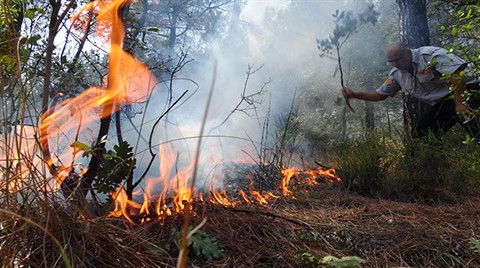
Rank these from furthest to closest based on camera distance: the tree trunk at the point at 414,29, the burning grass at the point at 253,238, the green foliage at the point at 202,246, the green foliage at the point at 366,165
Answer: the tree trunk at the point at 414,29
the green foliage at the point at 366,165
the green foliage at the point at 202,246
the burning grass at the point at 253,238

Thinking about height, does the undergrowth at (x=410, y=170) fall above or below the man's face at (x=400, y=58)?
below

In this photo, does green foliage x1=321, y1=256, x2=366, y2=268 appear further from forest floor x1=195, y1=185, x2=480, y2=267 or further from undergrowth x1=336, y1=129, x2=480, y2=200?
undergrowth x1=336, y1=129, x2=480, y2=200

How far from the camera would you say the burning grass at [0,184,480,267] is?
1114mm

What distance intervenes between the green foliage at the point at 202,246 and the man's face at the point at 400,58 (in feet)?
9.42

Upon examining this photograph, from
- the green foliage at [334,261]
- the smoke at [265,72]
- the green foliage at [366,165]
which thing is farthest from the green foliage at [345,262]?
the smoke at [265,72]

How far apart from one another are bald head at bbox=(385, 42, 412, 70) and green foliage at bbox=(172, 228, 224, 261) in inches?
113

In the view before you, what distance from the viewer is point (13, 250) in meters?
1.03

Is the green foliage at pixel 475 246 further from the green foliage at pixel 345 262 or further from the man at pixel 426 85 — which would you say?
the man at pixel 426 85

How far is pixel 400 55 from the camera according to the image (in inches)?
139

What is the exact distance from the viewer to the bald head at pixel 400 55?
139 inches

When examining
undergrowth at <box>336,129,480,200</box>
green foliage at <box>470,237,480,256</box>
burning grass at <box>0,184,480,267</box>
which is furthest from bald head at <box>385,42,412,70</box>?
green foliage at <box>470,237,480,256</box>

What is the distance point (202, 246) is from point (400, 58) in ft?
9.72

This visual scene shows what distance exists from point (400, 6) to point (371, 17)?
21.8 inches

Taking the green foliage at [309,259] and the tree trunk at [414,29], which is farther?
the tree trunk at [414,29]
